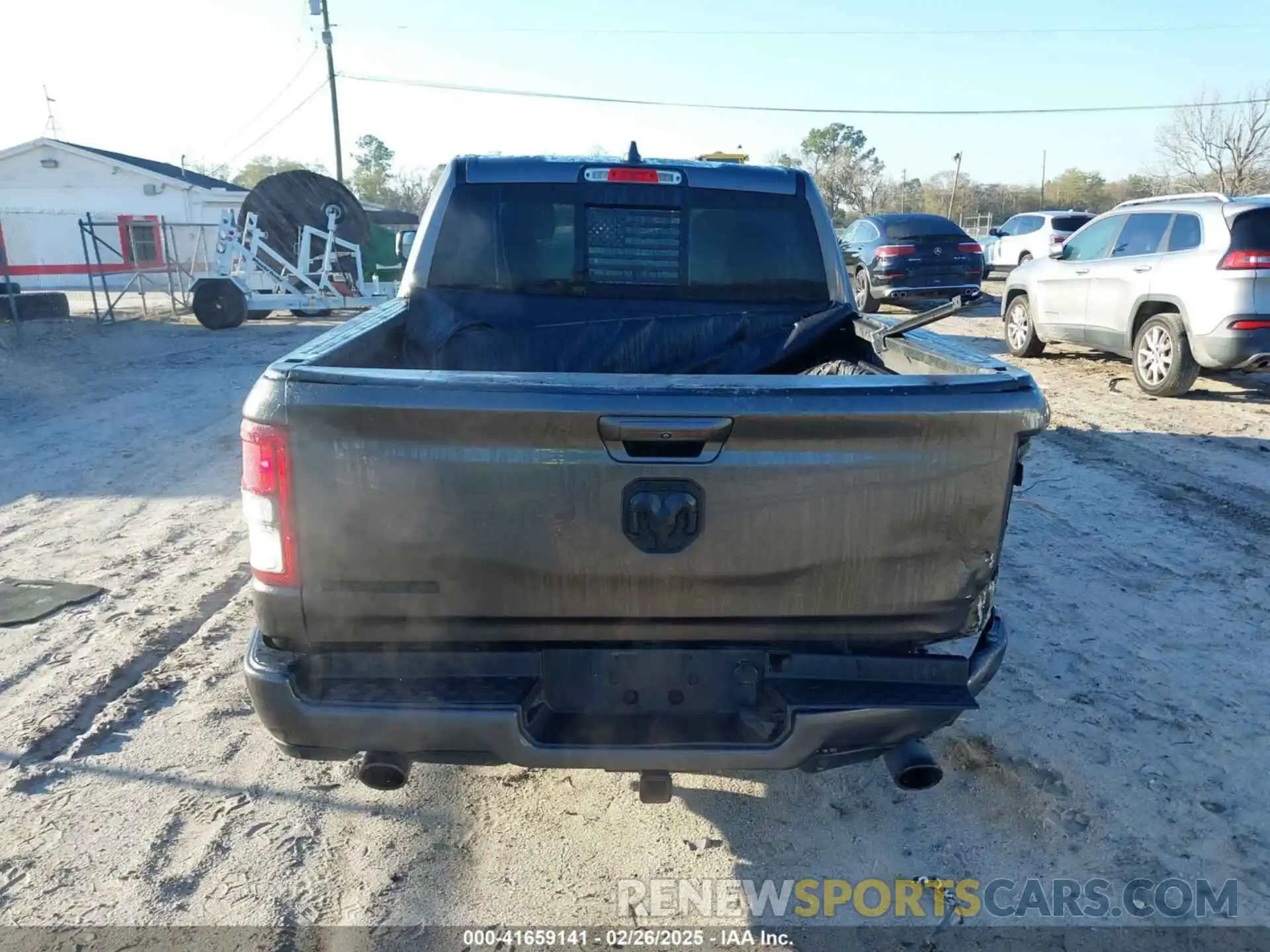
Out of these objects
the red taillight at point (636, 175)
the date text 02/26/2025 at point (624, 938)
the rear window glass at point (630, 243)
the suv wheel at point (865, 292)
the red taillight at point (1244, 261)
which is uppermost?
the red taillight at point (636, 175)

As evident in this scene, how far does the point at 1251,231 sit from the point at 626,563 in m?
8.72

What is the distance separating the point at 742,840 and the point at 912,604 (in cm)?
110

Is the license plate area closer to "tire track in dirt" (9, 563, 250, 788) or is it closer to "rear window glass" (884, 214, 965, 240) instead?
"tire track in dirt" (9, 563, 250, 788)

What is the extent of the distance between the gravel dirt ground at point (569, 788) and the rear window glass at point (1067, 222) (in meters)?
17.5

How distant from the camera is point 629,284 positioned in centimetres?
409

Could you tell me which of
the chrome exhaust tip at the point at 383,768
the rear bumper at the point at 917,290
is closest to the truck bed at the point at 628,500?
the chrome exhaust tip at the point at 383,768

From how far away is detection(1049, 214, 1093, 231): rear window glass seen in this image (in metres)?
20.6

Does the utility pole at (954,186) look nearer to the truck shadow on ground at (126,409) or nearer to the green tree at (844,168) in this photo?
the green tree at (844,168)

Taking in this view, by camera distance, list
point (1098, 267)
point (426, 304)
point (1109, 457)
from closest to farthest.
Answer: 1. point (426, 304)
2. point (1109, 457)
3. point (1098, 267)

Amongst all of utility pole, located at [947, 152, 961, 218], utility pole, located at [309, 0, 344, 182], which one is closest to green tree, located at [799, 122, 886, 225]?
utility pole, located at [947, 152, 961, 218]

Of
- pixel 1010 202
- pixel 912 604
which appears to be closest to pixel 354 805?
pixel 912 604

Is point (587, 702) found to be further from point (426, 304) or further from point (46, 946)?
point (426, 304)

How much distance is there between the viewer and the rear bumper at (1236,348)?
8141 millimetres

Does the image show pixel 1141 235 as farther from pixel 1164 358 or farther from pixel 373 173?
pixel 373 173
